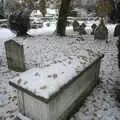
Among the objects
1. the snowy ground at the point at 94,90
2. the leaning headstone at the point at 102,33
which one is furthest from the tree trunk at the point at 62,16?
the leaning headstone at the point at 102,33

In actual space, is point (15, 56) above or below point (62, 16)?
below

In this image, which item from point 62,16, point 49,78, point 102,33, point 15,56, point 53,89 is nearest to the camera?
point 53,89

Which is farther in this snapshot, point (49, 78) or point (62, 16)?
point (62, 16)

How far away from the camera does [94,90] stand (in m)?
5.14

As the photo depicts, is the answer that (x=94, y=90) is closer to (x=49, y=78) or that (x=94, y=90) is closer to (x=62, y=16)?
(x=49, y=78)

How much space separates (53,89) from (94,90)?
6.69ft

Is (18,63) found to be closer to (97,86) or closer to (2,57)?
(2,57)

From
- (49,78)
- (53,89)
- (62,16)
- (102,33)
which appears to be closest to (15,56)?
(49,78)

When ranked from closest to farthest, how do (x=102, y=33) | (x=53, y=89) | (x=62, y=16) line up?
(x=53, y=89) < (x=102, y=33) < (x=62, y=16)

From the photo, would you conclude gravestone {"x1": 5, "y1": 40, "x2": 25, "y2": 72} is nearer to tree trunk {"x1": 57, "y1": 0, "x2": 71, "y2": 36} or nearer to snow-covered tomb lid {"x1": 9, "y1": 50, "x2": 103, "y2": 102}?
snow-covered tomb lid {"x1": 9, "y1": 50, "x2": 103, "y2": 102}

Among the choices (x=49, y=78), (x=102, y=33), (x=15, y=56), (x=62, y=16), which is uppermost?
(x=62, y=16)

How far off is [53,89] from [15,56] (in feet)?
10.6

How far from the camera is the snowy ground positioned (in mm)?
4273

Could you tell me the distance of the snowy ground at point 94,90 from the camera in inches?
168
